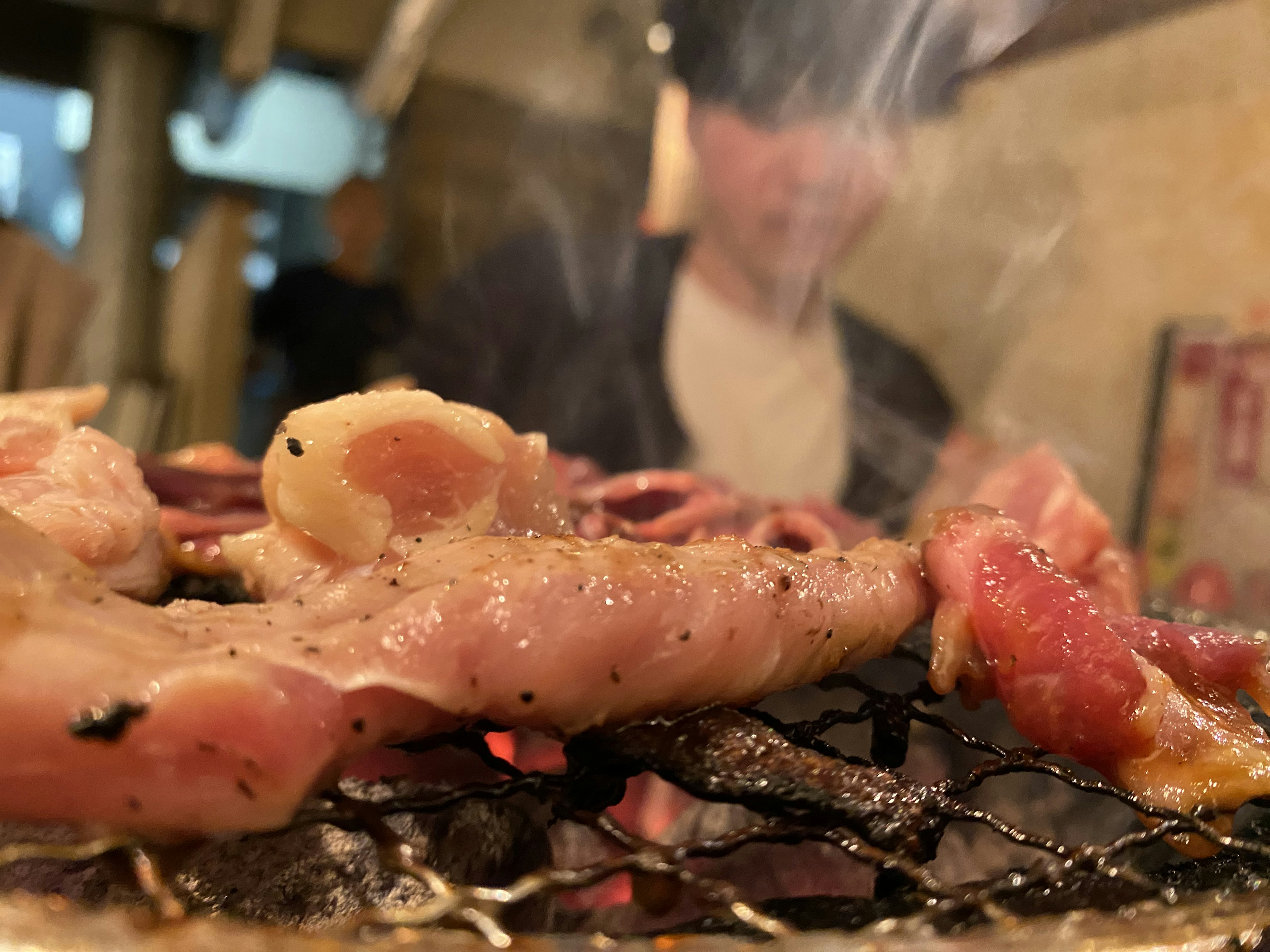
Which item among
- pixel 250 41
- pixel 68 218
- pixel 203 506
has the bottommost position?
pixel 203 506

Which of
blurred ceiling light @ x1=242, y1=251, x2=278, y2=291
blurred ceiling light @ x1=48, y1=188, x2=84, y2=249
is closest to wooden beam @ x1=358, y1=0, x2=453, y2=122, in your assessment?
blurred ceiling light @ x1=242, y1=251, x2=278, y2=291

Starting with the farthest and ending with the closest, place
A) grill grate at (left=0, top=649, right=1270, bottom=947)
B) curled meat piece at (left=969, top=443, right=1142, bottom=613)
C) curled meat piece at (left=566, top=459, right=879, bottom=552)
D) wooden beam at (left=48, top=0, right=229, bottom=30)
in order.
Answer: wooden beam at (left=48, top=0, right=229, bottom=30) → curled meat piece at (left=566, top=459, right=879, bottom=552) → curled meat piece at (left=969, top=443, right=1142, bottom=613) → grill grate at (left=0, top=649, right=1270, bottom=947)

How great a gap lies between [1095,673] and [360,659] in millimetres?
763

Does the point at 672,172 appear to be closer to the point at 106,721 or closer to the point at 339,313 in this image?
the point at 339,313

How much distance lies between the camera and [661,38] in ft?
14.0

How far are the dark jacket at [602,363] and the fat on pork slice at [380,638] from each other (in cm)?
300

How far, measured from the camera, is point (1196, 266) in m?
3.04

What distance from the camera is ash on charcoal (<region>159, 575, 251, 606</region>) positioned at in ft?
3.54

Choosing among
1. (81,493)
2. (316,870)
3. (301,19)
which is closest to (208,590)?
(81,493)

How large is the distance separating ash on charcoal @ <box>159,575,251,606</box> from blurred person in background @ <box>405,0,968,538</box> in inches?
115

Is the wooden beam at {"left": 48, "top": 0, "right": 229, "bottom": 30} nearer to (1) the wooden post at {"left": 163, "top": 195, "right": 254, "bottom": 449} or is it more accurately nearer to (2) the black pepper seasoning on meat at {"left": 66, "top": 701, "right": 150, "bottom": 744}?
(1) the wooden post at {"left": 163, "top": 195, "right": 254, "bottom": 449}

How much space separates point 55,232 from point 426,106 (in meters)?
2.24

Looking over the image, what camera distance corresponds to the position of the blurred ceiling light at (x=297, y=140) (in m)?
4.38

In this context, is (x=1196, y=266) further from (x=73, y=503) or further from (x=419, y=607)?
(x=73, y=503)
